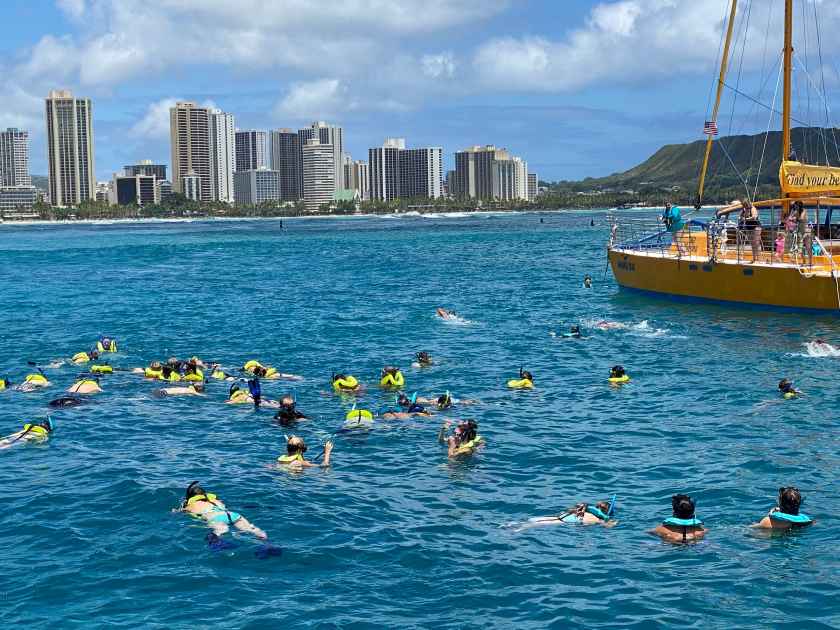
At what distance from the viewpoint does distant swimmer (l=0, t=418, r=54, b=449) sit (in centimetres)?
2291

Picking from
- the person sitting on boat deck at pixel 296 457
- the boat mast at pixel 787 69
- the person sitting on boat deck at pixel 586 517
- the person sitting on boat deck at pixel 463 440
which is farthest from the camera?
the boat mast at pixel 787 69

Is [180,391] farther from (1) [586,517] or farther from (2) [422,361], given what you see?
(1) [586,517]

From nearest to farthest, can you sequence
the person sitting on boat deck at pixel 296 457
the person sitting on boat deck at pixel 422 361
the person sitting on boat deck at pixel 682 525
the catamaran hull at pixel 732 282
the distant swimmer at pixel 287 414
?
the person sitting on boat deck at pixel 682 525
the person sitting on boat deck at pixel 296 457
the distant swimmer at pixel 287 414
the person sitting on boat deck at pixel 422 361
the catamaran hull at pixel 732 282

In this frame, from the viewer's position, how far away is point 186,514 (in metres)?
17.7

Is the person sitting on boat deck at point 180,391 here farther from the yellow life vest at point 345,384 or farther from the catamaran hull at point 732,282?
the catamaran hull at point 732,282

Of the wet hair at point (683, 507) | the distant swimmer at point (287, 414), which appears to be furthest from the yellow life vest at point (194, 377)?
the wet hair at point (683, 507)

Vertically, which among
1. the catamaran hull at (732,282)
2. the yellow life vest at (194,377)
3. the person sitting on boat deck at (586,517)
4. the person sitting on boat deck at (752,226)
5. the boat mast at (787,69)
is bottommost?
the person sitting on boat deck at (586,517)

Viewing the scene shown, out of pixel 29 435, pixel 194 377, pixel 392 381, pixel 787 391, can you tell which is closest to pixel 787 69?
pixel 787 391

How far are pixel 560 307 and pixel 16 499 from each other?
33.6 metres

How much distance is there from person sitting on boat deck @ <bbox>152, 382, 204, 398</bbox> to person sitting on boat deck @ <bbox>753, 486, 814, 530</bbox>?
1703cm

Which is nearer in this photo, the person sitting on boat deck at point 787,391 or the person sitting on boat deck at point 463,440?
the person sitting on boat deck at point 463,440

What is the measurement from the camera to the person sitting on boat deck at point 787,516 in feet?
53.1

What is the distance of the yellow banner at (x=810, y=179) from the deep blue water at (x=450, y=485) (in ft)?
23.0

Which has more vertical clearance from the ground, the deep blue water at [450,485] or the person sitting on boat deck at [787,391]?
the person sitting on boat deck at [787,391]
